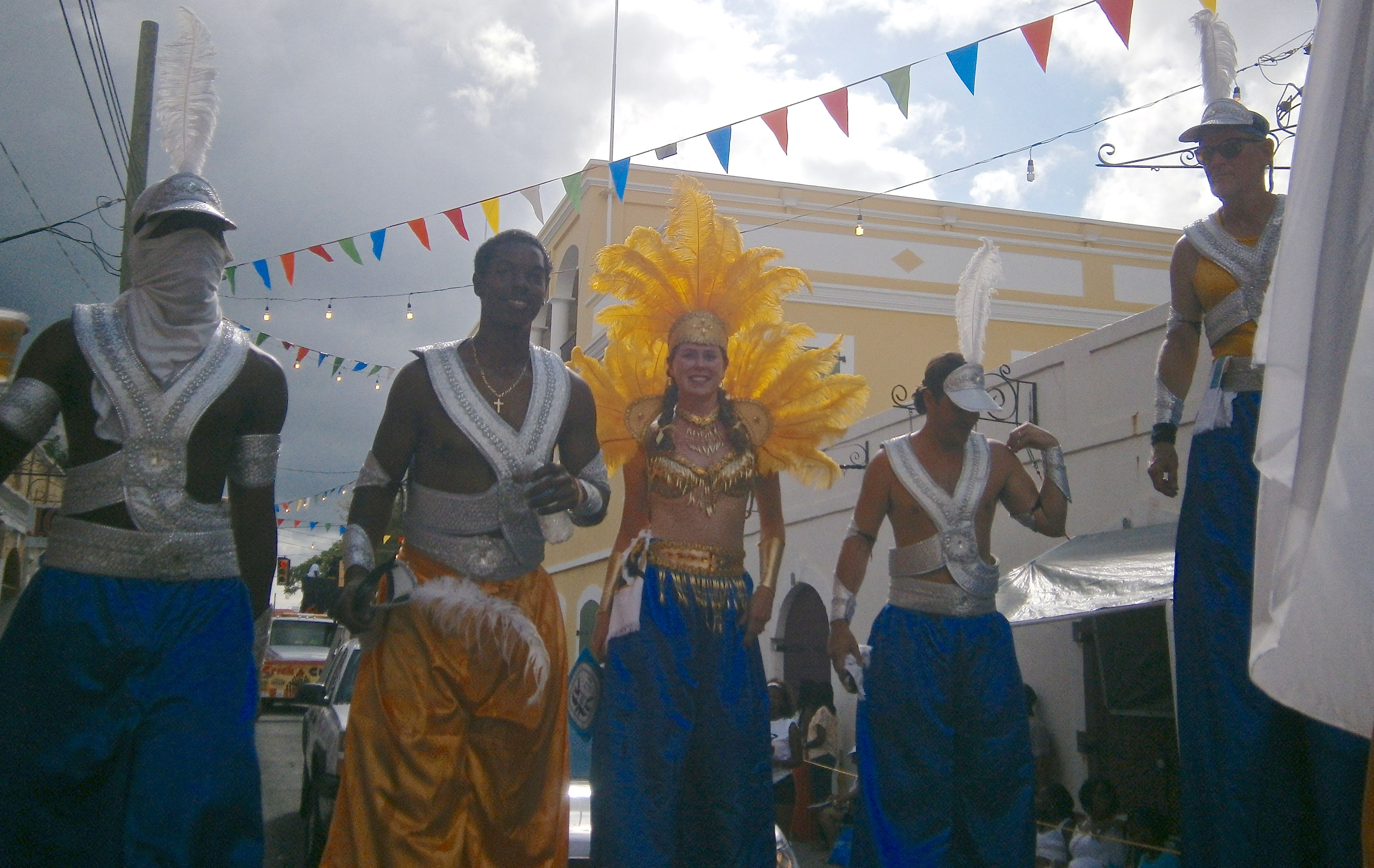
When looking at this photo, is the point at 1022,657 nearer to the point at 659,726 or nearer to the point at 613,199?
the point at 659,726

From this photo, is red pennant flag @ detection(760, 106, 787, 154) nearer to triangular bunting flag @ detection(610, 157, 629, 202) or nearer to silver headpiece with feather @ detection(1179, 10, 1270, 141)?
triangular bunting flag @ detection(610, 157, 629, 202)

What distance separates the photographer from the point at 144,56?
11031mm

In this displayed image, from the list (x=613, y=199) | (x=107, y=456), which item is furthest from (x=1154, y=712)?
(x=613, y=199)

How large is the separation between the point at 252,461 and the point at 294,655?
23.5 meters

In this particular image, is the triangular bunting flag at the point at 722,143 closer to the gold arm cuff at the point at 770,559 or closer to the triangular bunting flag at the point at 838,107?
the triangular bunting flag at the point at 838,107

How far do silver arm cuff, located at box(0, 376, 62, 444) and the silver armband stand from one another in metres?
2.73

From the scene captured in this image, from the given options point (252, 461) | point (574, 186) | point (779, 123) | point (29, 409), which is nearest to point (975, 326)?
point (252, 461)

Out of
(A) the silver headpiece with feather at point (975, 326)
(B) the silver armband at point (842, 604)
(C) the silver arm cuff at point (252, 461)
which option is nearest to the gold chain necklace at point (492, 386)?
(C) the silver arm cuff at point (252, 461)

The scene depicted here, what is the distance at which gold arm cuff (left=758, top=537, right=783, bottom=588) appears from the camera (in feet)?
13.1

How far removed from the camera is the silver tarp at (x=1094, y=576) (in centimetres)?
631

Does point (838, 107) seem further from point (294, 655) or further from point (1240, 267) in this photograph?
point (294, 655)

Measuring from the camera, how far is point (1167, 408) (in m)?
3.79

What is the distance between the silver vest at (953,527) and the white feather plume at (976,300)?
517mm

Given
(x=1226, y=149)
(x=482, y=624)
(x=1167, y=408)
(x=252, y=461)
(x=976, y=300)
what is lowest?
(x=482, y=624)
